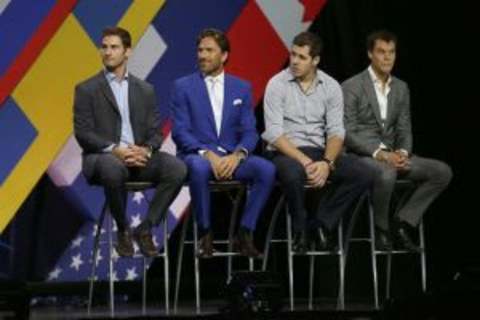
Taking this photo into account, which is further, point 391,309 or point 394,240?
point 394,240

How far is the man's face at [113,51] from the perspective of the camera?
22.0 feet

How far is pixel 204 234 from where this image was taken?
6.62 metres

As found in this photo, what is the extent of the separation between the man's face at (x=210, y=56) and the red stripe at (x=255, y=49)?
2.72ft

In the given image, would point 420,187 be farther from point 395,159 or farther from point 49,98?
point 49,98

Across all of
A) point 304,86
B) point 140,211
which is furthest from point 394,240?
point 140,211

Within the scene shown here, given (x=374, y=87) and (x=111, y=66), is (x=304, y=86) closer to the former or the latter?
(x=374, y=87)

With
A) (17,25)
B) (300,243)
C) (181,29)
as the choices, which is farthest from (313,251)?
(17,25)

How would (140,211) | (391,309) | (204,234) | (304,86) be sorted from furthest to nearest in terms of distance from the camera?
(140,211)
(304,86)
(204,234)
(391,309)

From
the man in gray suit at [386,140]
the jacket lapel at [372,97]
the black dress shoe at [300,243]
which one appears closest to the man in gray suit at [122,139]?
the black dress shoe at [300,243]

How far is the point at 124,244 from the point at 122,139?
618 mm

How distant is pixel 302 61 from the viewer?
702 centimetres

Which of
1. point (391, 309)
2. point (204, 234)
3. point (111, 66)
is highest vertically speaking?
point (111, 66)

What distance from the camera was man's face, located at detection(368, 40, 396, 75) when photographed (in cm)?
717

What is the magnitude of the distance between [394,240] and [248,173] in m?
1.06
